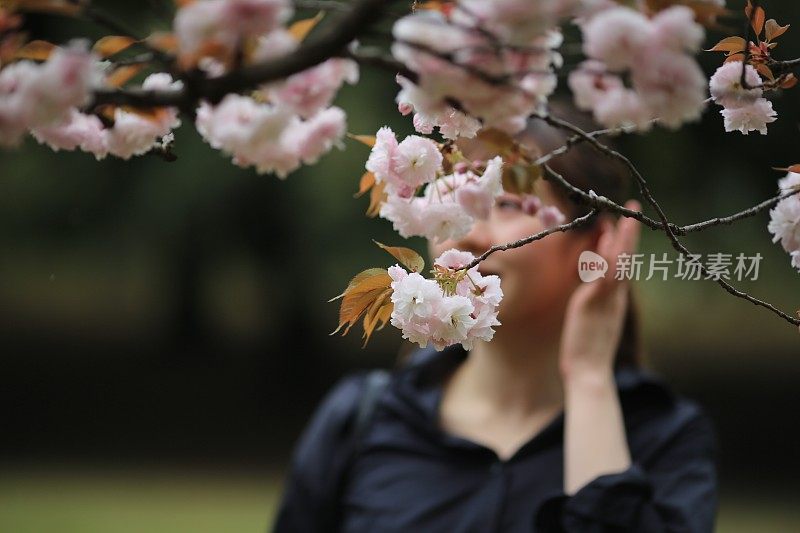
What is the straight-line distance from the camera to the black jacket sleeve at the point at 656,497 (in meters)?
1.01

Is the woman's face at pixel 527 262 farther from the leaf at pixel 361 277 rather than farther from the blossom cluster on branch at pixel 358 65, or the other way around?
the blossom cluster on branch at pixel 358 65

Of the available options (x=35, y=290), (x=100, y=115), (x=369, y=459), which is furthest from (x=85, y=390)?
(x=100, y=115)

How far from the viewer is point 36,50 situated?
0.41 m

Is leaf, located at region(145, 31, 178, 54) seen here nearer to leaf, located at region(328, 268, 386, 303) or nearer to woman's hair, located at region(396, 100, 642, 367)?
leaf, located at region(328, 268, 386, 303)

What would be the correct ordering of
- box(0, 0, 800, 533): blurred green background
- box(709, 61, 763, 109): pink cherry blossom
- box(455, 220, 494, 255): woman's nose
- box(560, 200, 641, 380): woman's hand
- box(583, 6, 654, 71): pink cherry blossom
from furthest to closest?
box(0, 0, 800, 533): blurred green background < box(560, 200, 641, 380): woman's hand < box(455, 220, 494, 255): woman's nose < box(709, 61, 763, 109): pink cherry blossom < box(583, 6, 654, 71): pink cherry blossom

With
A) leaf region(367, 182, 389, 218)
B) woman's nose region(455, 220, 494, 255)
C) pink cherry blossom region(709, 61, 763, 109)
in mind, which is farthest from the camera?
woman's nose region(455, 220, 494, 255)

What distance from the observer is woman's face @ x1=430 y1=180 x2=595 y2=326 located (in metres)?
1.02

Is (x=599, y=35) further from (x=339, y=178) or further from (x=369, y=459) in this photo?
(x=339, y=178)

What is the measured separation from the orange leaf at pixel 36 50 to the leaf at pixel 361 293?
0.70 feet

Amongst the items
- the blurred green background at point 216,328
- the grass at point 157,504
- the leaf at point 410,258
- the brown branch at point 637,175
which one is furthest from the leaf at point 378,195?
the grass at point 157,504

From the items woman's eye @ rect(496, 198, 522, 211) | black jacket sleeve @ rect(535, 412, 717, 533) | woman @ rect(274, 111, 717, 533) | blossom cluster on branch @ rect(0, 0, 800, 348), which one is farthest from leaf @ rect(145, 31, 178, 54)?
black jacket sleeve @ rect(535, 412, 717, 533)

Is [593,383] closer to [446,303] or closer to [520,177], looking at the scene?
[446,303]

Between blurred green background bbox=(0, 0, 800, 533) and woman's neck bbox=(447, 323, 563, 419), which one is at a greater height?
woman's neck bbox=(447, 323, 563, 419)

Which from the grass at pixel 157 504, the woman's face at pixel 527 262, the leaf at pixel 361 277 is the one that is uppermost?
the leaf at pixel 361 277
